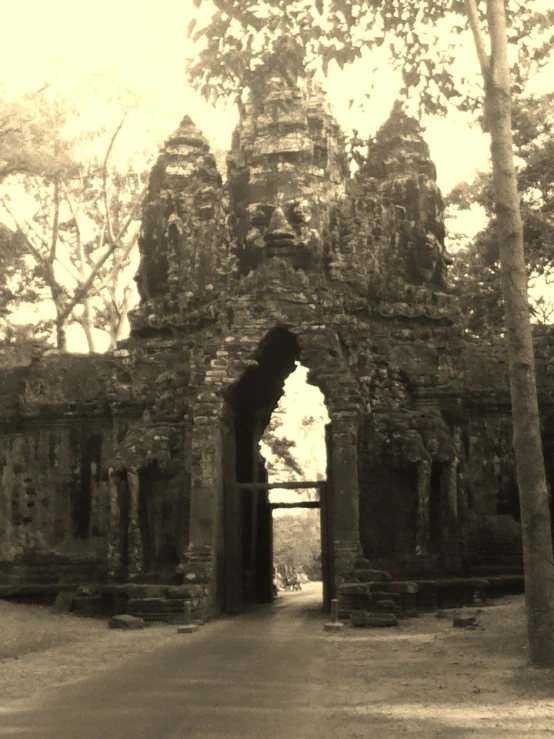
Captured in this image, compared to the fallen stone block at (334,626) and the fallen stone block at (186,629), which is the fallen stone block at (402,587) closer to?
the fallen stone block at (334,626)

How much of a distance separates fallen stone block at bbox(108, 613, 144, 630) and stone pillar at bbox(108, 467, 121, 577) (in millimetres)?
1829

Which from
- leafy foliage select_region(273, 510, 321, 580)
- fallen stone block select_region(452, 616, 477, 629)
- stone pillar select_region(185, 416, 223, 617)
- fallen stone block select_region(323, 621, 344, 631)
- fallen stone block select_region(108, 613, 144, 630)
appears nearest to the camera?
fallen stone block select_region(452, 616, 477, 629)

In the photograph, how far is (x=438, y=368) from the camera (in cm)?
1669

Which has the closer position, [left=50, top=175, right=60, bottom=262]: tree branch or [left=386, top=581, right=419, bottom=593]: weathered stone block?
[left=386, top=581, right=419, bottom=593]: weathered stone block

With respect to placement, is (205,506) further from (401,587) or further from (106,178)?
(106,178)

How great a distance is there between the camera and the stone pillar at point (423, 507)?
15109 millimetres

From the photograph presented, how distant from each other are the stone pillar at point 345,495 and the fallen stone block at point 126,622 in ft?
9.14

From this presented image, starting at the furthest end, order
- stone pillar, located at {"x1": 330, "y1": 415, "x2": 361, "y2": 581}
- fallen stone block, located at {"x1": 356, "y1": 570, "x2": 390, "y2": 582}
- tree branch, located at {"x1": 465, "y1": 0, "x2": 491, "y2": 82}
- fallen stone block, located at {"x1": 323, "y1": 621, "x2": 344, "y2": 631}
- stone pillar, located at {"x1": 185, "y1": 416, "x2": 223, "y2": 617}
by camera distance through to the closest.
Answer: stone pillar, located at {"x1": 185, "y1": 416, "x2": 223, "y2": 617}, stone pillar, located at {"x1": 330, "y1": 415, "x2": 361, "y2": 581}, fallen stone block, located at {"x1": 356, "y1": 570, "x2": 390, "y2": 582}, fallen stone block, located at {"x1": 323, "y1": 621, "x2": 344, "y2": 631}, tree branch, located at {"x1": 465, "y1": 0, "x2": 491, "y2": 82}

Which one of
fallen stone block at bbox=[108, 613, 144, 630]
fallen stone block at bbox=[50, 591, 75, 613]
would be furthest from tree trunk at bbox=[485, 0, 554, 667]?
fallen stone block at bbox=[50, 591, 75, 613]

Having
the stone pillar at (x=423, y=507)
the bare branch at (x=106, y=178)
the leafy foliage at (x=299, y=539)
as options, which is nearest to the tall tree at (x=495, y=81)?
the stone pillar at (x=423, y=507)

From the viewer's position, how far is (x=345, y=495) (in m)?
14.6

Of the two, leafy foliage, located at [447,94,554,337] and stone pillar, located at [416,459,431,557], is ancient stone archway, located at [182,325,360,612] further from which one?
leafy foliage, located at [447,94,554,337]

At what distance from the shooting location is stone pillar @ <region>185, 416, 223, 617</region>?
1441 cm

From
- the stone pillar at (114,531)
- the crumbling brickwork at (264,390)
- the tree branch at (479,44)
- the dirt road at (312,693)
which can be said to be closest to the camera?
the dirt road at (312,693)
